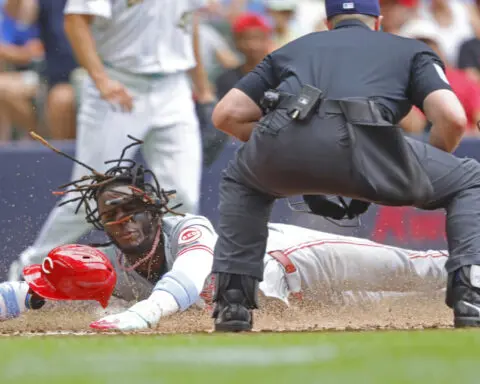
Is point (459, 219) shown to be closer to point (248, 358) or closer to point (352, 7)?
point (352, 7)

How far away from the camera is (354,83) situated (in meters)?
5.81

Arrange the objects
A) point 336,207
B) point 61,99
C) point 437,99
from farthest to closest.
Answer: point 61,99 → point 336,207 → point 437,99

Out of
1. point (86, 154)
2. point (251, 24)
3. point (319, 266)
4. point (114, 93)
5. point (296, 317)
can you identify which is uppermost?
point (251, 24)

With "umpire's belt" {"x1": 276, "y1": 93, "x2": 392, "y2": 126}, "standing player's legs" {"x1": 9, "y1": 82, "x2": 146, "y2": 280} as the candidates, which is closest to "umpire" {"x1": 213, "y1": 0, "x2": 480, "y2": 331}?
"umpire's belt" {"x1": 276, "y1": 93, "x2": 392, "y2": 126}

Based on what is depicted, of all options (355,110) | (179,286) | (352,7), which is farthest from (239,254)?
(352,7)

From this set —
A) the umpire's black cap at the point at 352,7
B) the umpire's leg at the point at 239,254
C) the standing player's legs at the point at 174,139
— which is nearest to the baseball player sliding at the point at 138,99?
the standing player's legs at the point at 174,139

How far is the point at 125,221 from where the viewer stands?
674 cm

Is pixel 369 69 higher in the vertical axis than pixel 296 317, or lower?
higher

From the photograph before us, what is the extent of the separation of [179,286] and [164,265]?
27.7 inches

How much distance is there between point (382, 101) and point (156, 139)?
9.68 feet

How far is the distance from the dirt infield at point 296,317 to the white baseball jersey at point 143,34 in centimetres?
197

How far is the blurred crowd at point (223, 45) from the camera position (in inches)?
388

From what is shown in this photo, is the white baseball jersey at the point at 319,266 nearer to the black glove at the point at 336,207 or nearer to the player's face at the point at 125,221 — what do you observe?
the player's face at the point at 125,221

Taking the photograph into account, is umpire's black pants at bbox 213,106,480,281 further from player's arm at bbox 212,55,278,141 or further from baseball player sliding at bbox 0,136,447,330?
baseball player sliding at bbox 0,136,447,330
